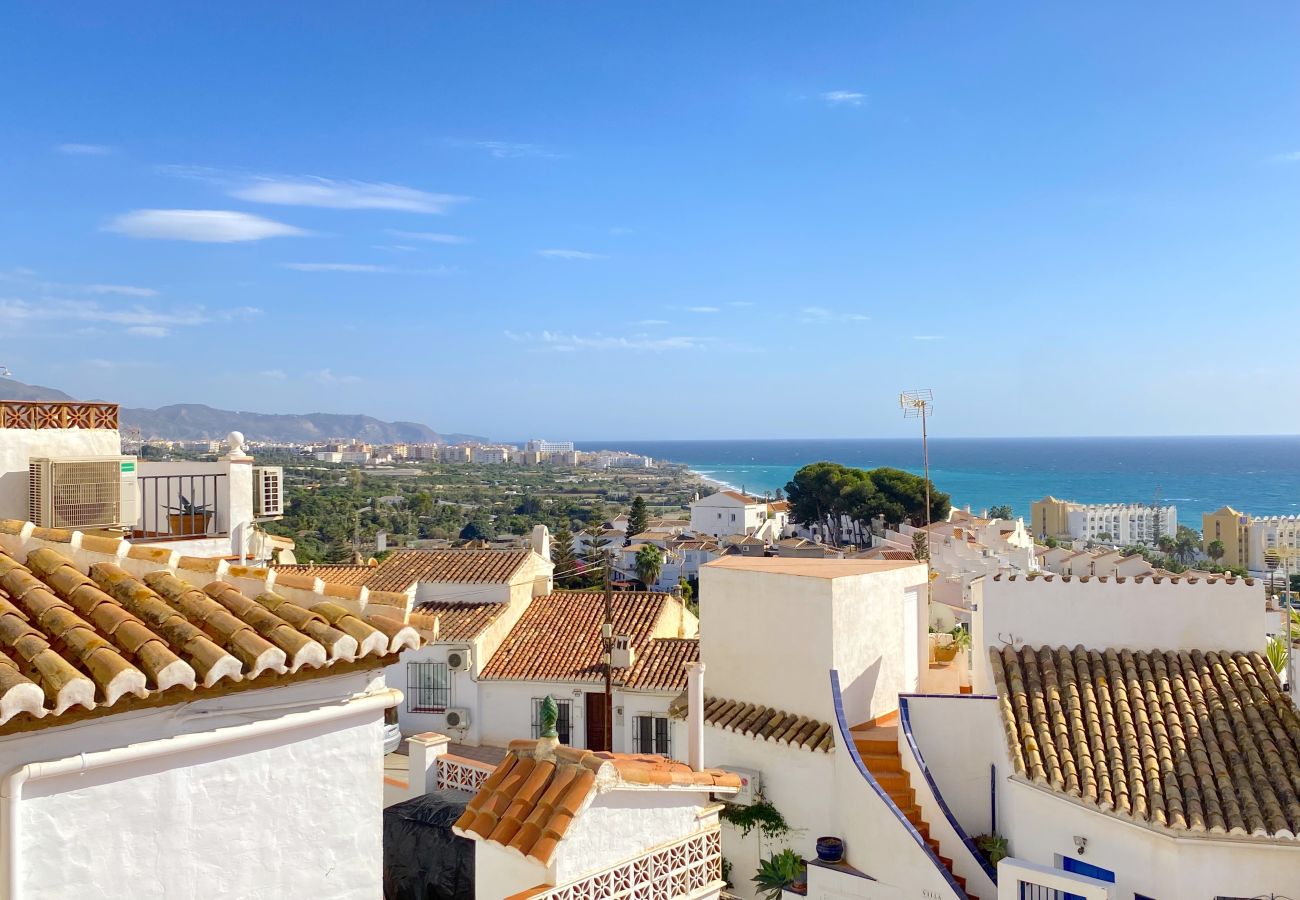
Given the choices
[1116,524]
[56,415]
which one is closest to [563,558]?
[56,415]

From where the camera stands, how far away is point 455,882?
26.5 feet

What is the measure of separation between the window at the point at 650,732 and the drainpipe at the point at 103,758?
53.6 ft

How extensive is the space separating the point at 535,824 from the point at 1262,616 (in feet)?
34.2

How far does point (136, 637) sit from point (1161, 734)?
10.5 meters

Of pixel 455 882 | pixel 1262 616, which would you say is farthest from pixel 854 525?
pixel 455 882

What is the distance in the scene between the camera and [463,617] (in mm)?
21859

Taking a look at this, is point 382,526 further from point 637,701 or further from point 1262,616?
point 1262,616

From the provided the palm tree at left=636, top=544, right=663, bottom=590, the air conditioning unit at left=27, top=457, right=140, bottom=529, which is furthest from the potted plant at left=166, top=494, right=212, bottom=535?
the palm tree at left=636, top=544, right=663, bottom=590

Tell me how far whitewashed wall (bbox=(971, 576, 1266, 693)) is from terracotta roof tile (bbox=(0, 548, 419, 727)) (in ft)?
32.2

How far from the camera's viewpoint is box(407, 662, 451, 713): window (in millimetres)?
21094

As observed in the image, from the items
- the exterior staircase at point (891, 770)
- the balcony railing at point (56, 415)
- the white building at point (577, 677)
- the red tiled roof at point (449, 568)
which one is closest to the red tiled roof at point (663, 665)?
the white building at point (577, 677)

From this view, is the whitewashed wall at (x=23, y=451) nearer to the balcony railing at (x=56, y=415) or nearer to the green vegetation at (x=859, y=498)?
the balcony railing at (x=56, y=415)

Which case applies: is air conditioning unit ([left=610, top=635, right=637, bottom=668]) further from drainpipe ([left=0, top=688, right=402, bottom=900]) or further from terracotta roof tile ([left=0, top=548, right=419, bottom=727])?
drainpipe ([left=0, top=688, right=402, bottom=900])

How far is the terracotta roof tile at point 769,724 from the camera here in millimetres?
12281
